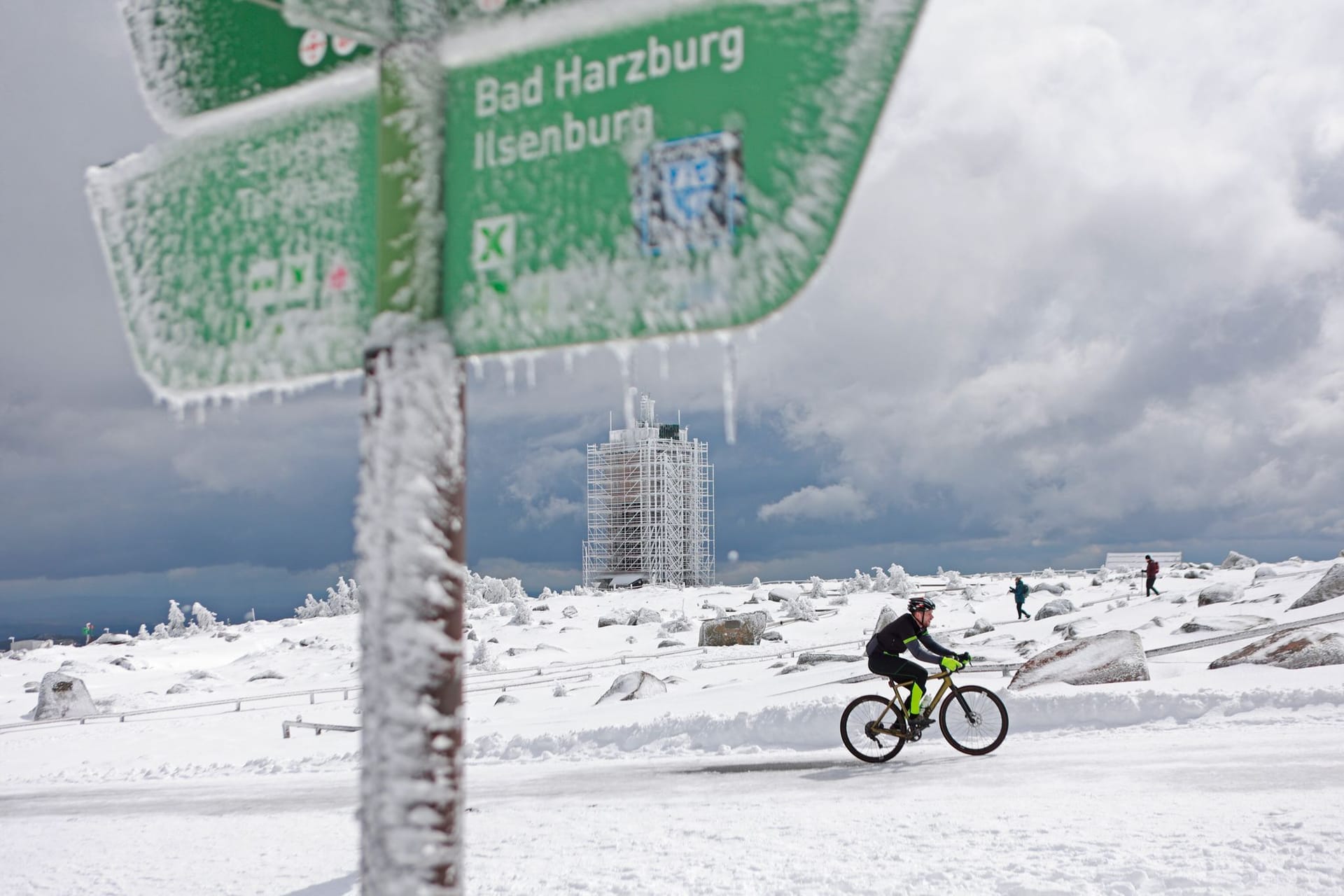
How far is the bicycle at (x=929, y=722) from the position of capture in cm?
1088

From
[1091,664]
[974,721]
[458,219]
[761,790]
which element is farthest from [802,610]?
[458,219]

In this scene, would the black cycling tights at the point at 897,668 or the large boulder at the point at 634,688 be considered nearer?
the black cycling tights at the point at 897,668

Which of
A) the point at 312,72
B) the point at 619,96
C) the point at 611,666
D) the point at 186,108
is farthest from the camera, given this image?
the point at 611,666

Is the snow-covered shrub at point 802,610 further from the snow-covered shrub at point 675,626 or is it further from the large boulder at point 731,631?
the large boulder at point 731,631

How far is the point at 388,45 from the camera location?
80.9 inches

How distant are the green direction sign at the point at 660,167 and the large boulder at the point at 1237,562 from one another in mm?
42238

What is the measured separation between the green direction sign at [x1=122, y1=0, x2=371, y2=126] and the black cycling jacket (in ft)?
30.8

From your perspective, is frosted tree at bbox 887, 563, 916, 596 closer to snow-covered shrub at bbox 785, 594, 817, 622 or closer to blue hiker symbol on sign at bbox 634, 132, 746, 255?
snow-covered shrub at bbox 785, 594, 817, 622

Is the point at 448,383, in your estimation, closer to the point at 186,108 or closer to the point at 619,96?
the point at 619,96

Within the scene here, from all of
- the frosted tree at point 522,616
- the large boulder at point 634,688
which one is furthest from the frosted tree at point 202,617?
the large boulder at point 634,688

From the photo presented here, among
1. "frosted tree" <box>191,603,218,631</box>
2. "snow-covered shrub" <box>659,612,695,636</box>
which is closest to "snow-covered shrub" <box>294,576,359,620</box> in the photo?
"frosted tree" <box>191,603,218,631</box>

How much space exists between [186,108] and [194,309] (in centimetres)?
56

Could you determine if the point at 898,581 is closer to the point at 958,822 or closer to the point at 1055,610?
the point at 1055,610

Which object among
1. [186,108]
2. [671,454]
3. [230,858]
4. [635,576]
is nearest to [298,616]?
[635,576]
